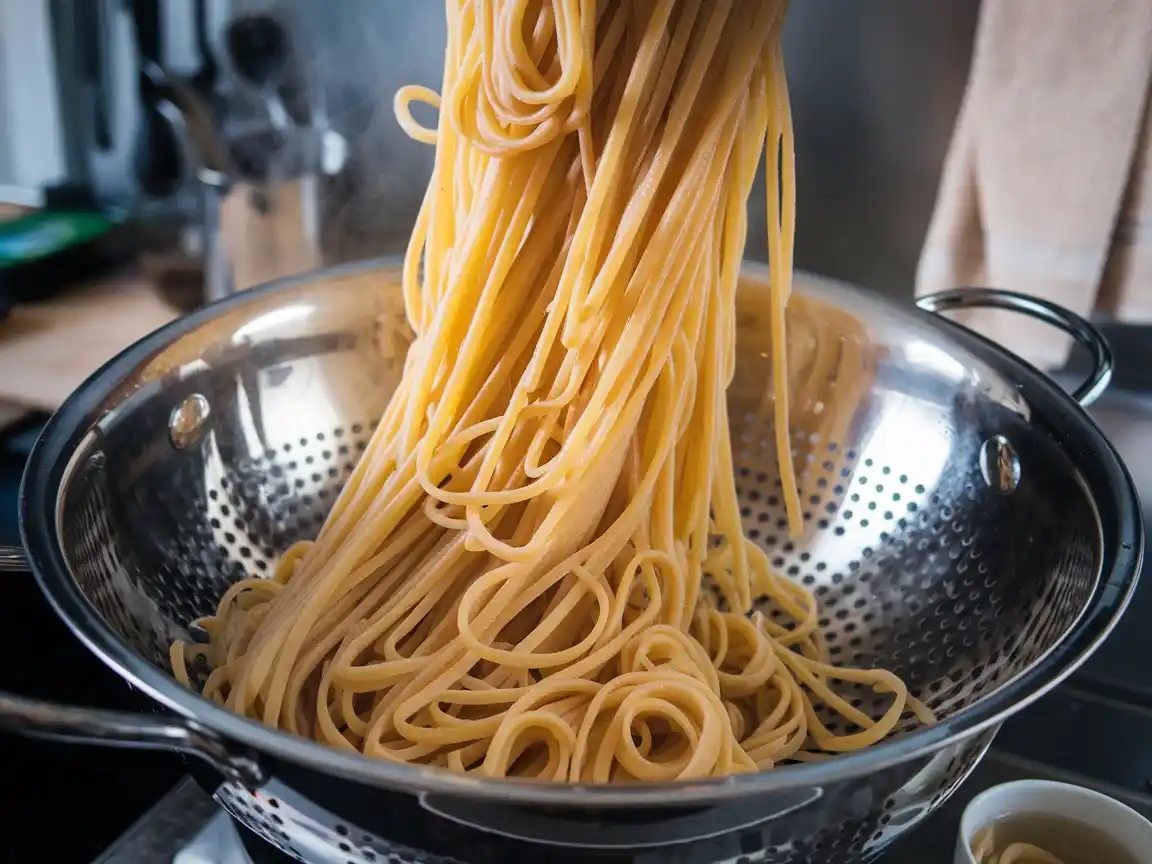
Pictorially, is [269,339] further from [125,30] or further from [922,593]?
[125,30]

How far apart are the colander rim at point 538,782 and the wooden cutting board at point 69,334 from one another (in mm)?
555

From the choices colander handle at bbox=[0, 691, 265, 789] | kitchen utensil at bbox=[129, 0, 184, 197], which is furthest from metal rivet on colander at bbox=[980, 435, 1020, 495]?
kitchen utensil at bbox=[129, 0, 184, 197]

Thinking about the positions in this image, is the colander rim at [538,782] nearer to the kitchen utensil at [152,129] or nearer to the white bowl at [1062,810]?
the white bowl at [1062,810]

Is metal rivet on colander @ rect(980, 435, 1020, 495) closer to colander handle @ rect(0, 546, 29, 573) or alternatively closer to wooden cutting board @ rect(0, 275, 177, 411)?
colander handle @ rect(0, 546, 29, 573)

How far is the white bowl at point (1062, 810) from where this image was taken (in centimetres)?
57

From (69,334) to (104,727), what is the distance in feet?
3.11

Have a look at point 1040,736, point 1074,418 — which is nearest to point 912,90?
point 1074,418

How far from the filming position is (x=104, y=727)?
390 mm

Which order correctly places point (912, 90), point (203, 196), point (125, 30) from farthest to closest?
point (125, 30)
point (203, 196)
point (912, 90)

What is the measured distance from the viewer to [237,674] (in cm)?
58

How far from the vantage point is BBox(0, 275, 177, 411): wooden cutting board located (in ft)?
3.61

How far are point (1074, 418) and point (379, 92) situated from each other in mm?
874

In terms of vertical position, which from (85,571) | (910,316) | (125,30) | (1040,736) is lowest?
(1040,736)

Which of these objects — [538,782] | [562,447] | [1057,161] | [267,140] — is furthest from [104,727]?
[267,140]
